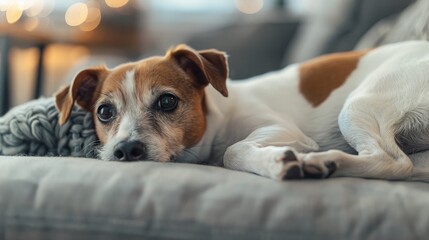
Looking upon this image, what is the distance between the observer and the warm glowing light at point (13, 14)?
319cm

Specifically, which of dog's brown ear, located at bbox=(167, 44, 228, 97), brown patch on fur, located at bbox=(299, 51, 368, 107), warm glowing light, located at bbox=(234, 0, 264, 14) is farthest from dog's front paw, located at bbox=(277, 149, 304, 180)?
warm glowing light, located at bbox=(234, 0, 264, 14)

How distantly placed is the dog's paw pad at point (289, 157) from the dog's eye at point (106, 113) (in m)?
0.64

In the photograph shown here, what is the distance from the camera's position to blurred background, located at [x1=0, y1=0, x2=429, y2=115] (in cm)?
292

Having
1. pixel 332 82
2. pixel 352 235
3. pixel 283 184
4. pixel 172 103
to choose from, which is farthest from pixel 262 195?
pixel 332 82

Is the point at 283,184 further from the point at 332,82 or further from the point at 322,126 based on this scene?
the point at 332,82

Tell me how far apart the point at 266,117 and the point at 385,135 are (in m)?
0.43

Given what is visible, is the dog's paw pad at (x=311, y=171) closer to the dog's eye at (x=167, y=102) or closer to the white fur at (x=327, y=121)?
the white fur at (x=327, y=121)

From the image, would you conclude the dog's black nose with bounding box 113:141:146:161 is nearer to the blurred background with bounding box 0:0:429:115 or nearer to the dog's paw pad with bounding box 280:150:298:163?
the dog's paw pad with bounding box 280:150:298:163

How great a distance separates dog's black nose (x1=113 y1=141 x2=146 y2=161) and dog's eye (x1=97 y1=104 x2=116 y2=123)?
0.77ft

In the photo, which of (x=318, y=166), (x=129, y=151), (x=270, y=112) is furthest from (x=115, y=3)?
(x=318, y=166)

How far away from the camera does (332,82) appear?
1.86 m

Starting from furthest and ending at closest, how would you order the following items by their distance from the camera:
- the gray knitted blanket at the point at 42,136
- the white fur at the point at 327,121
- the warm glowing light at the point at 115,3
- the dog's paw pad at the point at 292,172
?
the warm glowing light at the point at 115,3 < the gray knitted blanket at the point at 42,136 < the white fur at the point at 327,121 < the dog's paw pad at the point at 292,172

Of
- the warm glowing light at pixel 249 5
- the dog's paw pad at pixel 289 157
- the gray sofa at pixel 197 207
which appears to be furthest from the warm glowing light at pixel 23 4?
the dog's paw pad at pixel 289 157

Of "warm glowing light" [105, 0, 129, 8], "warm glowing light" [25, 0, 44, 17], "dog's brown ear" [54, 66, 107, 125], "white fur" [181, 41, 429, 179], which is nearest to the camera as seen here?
"white fur" [181, 41, 429, 179]
